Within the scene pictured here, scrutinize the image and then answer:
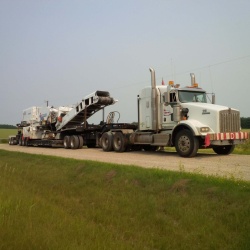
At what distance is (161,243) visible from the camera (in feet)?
18.0

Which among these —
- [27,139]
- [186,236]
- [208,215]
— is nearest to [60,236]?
[186,236]

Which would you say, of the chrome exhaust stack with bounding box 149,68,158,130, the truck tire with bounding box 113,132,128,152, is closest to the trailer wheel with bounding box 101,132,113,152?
the truck tire with bounding box 113,132,128,152

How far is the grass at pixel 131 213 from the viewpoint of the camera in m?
5.16

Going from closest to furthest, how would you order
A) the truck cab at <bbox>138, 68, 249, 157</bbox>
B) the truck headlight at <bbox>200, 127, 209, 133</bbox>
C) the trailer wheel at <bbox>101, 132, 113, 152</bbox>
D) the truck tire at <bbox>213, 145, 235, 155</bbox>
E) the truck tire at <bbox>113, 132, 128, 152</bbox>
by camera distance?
the truck headlight at <bbox>200, 127, 209, 133</bbox> → the truck cab at <bbox>138, 68, 249, 157</bbox> → the truck tire at <bbox>213, 145, 235, 155</bbox> → the truck tire at <bbox>113, 132, 128, 152</bbox> → the trailer wheel at <bbox>101, 132, 113, 152</bbox>

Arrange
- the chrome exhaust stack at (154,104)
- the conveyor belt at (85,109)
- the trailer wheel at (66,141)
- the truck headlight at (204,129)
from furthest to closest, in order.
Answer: the trailer wheel at (66,141) → the conveyor belt at (85,109) → the chrome exhaust stack at (154,104) → the truck headlight at (204,129)

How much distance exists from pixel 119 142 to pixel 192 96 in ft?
16.0

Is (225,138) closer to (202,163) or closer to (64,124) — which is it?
(202,163)

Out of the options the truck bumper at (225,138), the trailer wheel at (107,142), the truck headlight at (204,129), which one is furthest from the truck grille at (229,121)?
the trailer wheel at (107,142)

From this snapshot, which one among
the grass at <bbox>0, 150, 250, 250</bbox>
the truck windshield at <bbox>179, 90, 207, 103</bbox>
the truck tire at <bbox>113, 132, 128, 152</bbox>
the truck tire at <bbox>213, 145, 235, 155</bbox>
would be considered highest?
the truck windshield at <bbox>179, 90, 207, 103</bbox>

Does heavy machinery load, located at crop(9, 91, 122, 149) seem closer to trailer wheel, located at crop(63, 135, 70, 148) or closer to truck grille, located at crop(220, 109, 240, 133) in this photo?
trailer wheel, located at crop(63, 135, 70, 148)

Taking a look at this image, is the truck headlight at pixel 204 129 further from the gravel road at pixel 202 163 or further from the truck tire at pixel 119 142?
the truck tire at pixel 119 142

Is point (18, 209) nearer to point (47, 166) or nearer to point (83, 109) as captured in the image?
point (47, 166)

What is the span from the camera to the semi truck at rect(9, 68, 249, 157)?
13305 mm

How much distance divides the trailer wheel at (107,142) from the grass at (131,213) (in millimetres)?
8752
